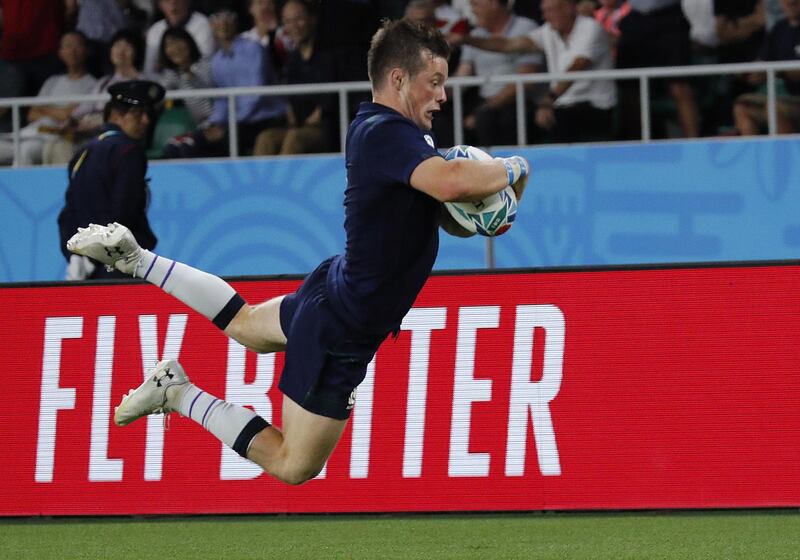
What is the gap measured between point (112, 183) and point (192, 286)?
4.09 m

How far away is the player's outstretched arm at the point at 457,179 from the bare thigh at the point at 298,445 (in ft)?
3.79

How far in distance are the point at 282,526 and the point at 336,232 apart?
4645 mm

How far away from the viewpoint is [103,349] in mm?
8727

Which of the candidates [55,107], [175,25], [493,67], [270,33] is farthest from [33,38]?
[493,67]

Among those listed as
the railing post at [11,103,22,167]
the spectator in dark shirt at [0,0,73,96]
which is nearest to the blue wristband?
the railing post at [11,103,22,167]

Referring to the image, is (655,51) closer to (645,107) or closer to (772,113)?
(645,107)

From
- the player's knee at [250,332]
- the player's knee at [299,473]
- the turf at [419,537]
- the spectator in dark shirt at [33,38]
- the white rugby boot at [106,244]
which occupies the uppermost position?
the spectator in dark shirt at [33,38]

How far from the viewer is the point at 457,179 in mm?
5820

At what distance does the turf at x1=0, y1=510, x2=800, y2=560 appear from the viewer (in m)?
7.06

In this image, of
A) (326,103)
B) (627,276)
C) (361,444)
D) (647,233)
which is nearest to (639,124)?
(647,233)

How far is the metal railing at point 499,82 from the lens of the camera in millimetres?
11297

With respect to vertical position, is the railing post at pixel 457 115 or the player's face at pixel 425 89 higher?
the railing post at pixel 457 115

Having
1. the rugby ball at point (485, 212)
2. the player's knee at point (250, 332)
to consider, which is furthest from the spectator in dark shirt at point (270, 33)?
the rugby ball at point (485, 212)

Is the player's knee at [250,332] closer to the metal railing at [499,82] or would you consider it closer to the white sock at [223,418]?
the white sock at [223,418]
